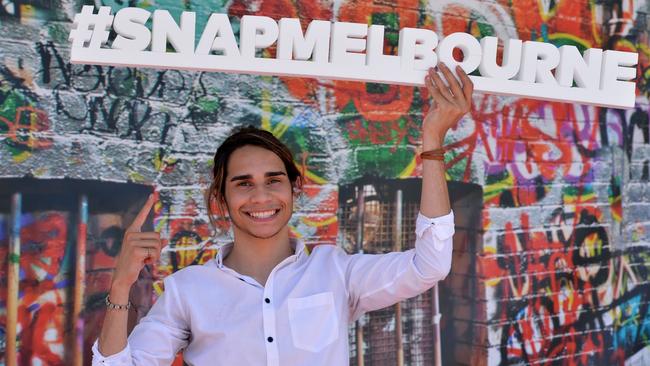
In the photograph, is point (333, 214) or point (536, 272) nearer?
point (333, 214)

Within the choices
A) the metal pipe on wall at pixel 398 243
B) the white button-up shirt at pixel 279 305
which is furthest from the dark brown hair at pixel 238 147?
the metal pipe on wall at pixel 398 243

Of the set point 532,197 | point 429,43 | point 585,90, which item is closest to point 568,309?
point 532,197

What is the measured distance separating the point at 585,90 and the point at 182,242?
1.88 m

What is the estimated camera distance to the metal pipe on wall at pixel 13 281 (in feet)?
11.3

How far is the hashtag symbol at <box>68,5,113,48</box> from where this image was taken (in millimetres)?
2664

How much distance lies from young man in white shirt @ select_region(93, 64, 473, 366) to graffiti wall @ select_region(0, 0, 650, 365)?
140 cm

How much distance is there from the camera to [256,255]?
2359 mm

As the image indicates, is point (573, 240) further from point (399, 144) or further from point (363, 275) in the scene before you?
point (363, 275)

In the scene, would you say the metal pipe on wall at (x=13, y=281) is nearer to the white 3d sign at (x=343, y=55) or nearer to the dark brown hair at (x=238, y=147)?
the white 3d sign at (x=343, y=55)

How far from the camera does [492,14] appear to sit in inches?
176

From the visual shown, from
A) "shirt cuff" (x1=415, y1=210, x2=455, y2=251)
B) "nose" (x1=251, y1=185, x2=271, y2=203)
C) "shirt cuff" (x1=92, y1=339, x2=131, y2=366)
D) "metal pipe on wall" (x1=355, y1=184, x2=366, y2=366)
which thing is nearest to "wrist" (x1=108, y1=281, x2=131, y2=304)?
"shirt cuff" (x1=92, y1=339, x2=131, y2=366)

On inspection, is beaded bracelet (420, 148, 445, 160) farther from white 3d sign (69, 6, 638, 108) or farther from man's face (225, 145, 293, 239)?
white 3d sign (69, 6, 638, 108)

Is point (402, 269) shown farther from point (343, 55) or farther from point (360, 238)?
point (360, 238)

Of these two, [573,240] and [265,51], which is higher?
[265,51]
